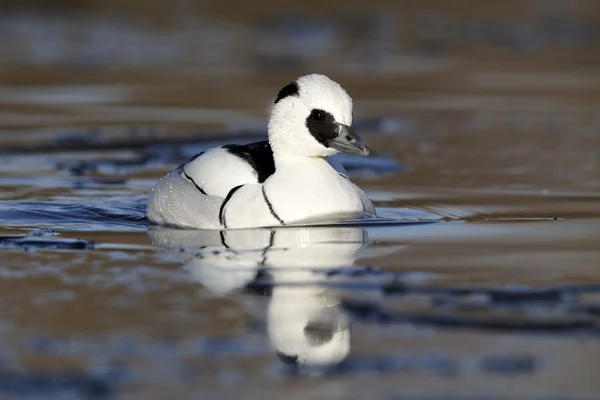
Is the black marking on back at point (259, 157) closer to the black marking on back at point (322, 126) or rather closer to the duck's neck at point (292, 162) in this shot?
the duck's neck at point (292, 162)

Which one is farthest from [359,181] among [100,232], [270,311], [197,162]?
[270,311]

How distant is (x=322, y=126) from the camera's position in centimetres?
852

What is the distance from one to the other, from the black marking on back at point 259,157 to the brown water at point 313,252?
539mm

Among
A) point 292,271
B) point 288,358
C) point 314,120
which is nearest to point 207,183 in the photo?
point 314,120

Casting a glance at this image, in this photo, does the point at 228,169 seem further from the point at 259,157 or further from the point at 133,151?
the point at 133,151

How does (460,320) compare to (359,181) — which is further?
(359,181)

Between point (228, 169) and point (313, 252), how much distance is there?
120 cm

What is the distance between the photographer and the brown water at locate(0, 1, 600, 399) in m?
5.16

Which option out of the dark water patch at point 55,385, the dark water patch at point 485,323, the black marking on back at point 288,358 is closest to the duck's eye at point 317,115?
the dark water patch at point 485,323

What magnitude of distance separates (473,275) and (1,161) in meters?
5.94

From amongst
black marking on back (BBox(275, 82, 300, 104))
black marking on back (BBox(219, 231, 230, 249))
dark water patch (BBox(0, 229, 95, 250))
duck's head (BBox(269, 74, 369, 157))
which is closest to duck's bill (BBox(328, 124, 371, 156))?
duck's head (BBox(269, 74, 369, 157))

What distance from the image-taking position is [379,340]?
5566 mm

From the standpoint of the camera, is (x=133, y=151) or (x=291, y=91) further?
(x=133, y=151)

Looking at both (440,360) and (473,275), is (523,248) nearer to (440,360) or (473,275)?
(473,275)
